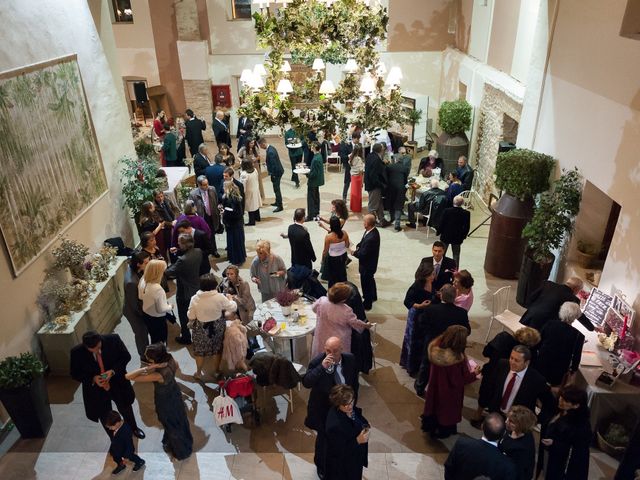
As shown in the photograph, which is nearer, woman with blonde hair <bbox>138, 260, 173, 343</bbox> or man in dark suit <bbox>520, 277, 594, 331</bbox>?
man in dark suit <bbox>520, 277, 594, 331</bbox>

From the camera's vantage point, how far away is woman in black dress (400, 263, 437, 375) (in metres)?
5.48

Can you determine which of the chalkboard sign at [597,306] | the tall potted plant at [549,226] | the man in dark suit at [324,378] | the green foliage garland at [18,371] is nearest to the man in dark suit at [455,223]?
the tall potted plant at [549,226]

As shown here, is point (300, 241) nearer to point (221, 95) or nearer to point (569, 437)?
point (569, 437)

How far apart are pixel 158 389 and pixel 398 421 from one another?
243 cm

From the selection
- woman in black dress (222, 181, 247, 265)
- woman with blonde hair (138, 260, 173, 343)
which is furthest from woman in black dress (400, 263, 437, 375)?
woman in black dress (222, 181, 247, 265)

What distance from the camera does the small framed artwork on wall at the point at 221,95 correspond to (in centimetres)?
1527

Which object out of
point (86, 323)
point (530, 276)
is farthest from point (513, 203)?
Result: point (86, 323)

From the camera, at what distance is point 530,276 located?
698 centimetres

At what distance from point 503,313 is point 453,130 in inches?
277

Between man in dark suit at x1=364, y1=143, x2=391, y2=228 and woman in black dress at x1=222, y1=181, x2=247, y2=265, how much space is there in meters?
2.50

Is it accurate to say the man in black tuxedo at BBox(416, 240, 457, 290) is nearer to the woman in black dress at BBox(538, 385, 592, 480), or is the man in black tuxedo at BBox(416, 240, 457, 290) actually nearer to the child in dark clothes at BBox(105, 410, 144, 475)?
the woman in black dress at BBox(538, 385, 592, 480)

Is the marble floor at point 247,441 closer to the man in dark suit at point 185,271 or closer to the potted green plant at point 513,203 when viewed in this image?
the man in dark suit at point 185,271

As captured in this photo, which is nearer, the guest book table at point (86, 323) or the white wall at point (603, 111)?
the white wall at point (603, 111)

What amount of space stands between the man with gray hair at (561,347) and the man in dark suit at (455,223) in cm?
262
